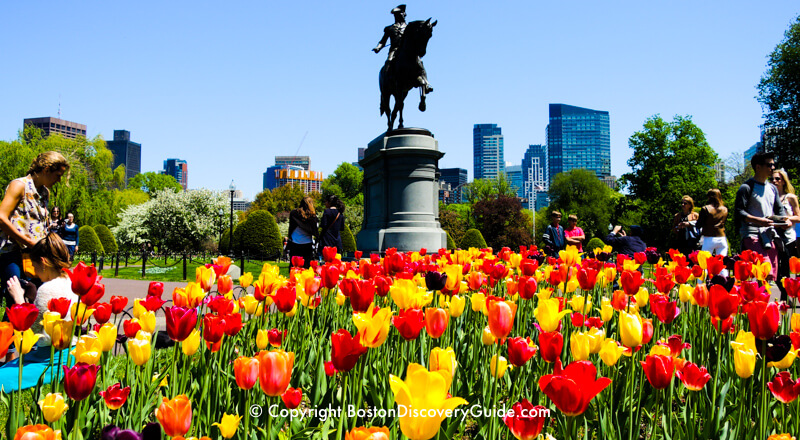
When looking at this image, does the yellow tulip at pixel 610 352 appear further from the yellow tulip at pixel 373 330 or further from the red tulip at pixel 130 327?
the red tulip at pixel 130 327

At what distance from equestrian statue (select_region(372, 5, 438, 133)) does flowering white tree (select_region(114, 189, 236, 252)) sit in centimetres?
2799

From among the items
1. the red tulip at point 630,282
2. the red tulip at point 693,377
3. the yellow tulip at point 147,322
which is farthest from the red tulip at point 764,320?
the yellow tulip at point 147,322

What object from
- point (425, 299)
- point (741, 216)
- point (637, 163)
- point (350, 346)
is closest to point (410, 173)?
point (741, 216)

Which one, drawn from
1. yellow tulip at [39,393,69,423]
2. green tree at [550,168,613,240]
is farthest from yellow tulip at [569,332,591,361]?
green tree at [550,168,613,240]

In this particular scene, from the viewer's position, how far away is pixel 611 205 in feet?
195

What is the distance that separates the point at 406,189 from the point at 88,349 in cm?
1198

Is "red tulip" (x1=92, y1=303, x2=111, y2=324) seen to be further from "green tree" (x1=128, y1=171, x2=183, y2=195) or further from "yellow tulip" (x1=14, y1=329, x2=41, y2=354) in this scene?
"green tree" (x1=128, y1=171, x2=183, y2=195)

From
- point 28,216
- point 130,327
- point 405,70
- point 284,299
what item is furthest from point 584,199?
point 130,327

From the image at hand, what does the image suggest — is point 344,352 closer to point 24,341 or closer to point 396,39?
point 24,341

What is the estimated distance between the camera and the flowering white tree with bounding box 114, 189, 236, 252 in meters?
39.4

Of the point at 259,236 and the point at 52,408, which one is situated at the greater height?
the point at 259,236

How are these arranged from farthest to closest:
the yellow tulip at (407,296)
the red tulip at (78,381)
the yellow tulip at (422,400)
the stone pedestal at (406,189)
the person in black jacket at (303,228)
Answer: the stone pedestal at (406,189) → the person in black jacket at (303,228) → the yellow tulip at (407,296) → the red tulip at (78,381) → the yellow tulip at (422,400)

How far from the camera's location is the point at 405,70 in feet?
46.6

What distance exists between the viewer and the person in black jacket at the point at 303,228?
31.4ft
